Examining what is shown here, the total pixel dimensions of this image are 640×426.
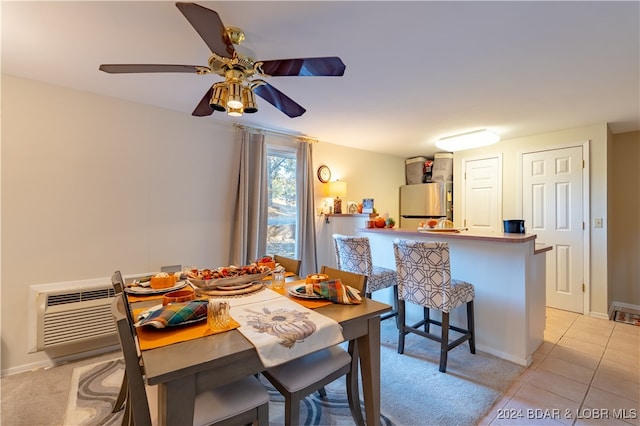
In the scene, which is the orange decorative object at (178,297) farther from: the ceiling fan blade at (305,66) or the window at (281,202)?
the window at (281,202)

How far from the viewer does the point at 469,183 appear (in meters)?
4.43

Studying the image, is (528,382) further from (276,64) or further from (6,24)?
(6,24)

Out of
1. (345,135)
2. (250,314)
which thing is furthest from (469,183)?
(250,314)

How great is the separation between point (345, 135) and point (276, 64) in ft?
Answer: 7.82

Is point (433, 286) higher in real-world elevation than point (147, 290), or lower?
lower

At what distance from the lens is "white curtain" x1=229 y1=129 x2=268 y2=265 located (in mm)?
3180

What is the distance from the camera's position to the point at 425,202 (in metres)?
4.86

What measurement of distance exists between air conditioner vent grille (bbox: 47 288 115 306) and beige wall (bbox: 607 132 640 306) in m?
5.71

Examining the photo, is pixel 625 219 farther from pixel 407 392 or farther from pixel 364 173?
pixel 407 392

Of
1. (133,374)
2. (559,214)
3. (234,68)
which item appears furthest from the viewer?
(559,214)

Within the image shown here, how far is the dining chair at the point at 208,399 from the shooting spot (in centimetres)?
Result: 101

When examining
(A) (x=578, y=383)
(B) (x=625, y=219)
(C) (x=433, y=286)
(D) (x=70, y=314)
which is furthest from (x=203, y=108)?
(B) (x=625, y=219)

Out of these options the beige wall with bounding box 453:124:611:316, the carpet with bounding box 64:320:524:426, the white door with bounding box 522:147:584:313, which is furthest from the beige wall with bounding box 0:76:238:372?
the beige wall with bounding box 453:124:611:316

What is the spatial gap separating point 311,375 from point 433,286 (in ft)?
4.34
